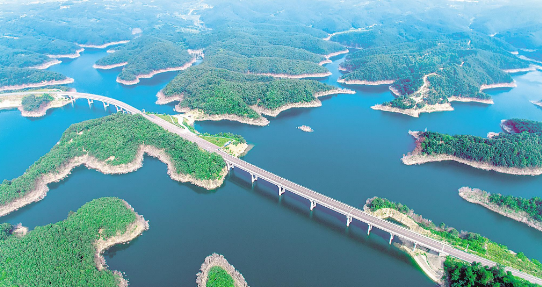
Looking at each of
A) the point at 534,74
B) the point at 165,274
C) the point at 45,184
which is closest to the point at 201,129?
the point at 45,184

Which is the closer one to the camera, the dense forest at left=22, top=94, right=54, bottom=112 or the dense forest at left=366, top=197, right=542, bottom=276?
the dense forest at left=366, top=197, right=542, bottom=276

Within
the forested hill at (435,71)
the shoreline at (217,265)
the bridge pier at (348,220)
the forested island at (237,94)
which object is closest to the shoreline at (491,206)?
the bridge pier at (348,220)

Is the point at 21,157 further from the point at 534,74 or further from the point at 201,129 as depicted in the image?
the point at 534,74

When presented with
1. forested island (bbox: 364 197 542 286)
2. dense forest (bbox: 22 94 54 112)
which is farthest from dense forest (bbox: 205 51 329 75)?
forested island (bbox: 364 197 542 286)

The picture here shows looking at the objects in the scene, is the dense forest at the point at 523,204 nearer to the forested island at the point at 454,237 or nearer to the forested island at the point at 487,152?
the forested island at the point at 454,237

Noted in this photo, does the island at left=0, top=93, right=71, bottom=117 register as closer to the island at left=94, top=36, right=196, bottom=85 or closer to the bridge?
the island at left=94, top=36, right=196, bottom=85
